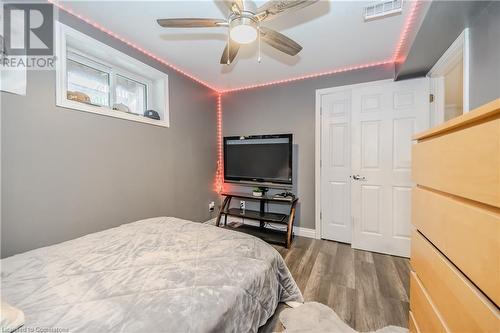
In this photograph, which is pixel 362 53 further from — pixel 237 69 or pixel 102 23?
pixel 102 23

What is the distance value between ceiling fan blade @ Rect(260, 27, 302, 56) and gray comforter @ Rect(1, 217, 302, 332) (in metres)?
1.58

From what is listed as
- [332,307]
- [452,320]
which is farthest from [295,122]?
[452,320]

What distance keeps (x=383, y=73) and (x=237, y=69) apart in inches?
76.2

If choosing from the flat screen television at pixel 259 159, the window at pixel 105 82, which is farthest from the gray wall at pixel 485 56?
the window at pixel 105 82

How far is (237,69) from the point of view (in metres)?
2.86

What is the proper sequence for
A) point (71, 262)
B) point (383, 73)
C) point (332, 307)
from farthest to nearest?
point (383, 73), point (332, 307), point (71, 262)

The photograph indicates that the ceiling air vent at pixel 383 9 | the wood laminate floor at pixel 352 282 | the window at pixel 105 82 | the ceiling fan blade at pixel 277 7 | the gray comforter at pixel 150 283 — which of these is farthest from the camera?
the window at pixel 105 82

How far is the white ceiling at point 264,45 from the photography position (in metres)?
1.74

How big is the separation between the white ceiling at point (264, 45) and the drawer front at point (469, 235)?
175cm

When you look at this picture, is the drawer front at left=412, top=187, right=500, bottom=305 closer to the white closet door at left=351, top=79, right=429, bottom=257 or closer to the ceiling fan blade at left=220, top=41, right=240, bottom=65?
the ceiling fan blade at left=220, top=41, right=240, bottom=65

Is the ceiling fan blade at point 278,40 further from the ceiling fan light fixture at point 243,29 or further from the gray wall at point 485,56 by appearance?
the gray wall at point 485,56

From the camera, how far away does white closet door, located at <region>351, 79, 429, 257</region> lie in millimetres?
2469

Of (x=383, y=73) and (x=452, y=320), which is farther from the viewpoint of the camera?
(x=383, y=73)

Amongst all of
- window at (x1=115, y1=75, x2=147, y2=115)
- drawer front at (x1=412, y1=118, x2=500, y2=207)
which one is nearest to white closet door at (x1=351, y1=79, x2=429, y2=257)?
drawer front at (x1=412, y1=118, x2=500, y2=207)
